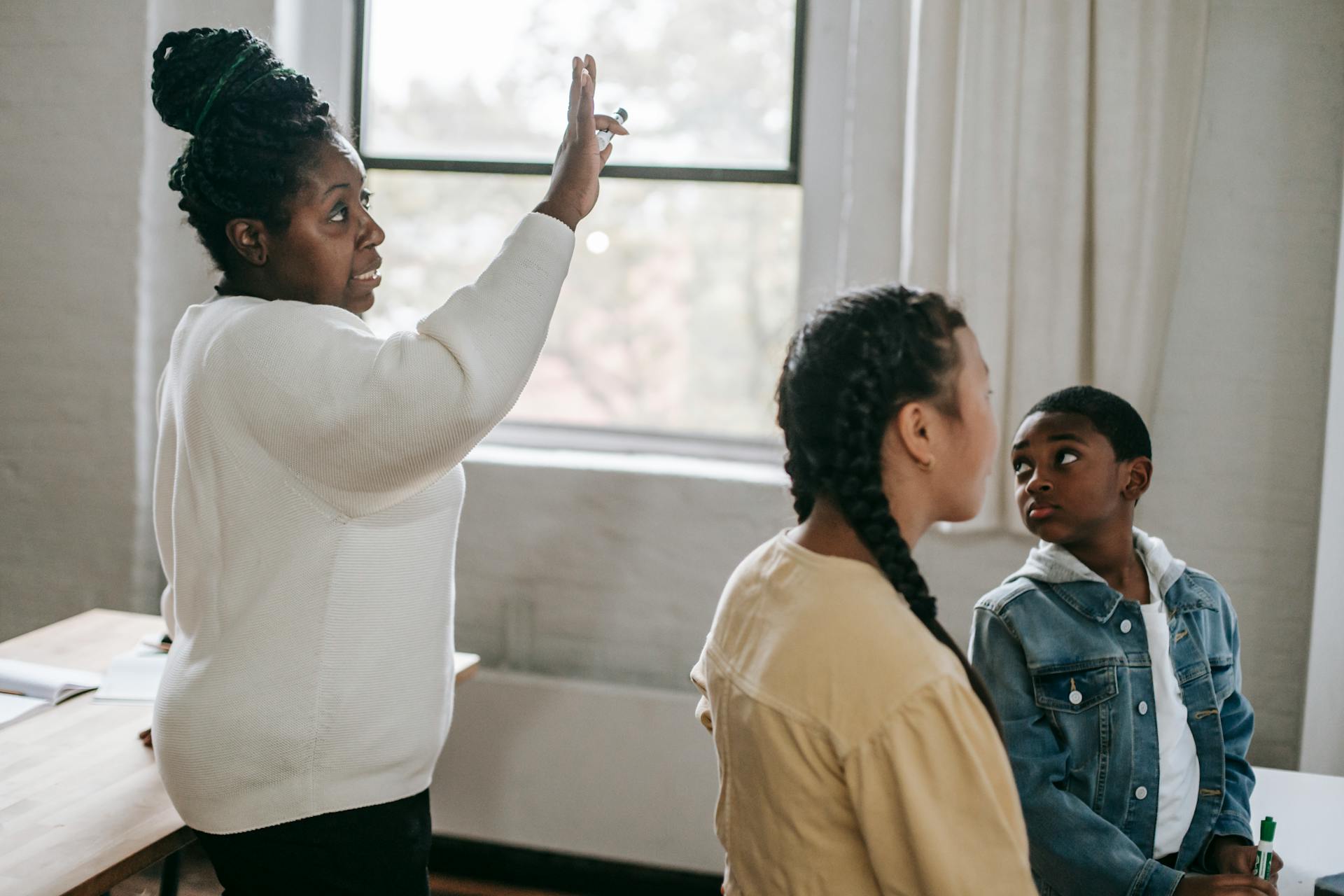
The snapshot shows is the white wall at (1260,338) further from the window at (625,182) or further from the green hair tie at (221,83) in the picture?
the green hair tie at (221,83)

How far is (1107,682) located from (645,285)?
1648mm

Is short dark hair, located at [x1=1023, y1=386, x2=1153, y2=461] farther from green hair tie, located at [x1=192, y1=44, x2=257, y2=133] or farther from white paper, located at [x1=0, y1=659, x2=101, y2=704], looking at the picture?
white paper, located at [x1=0, y1=659, x2=101, y2=704]

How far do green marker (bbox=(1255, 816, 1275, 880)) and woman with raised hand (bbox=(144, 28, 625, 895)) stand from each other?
0.99m

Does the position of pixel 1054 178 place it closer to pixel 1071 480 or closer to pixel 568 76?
pixel 1071 480

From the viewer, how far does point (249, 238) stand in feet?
4.05

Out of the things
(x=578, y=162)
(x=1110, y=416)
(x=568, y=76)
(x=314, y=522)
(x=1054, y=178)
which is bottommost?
(x=314, y=522)

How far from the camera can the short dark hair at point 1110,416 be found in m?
1.50

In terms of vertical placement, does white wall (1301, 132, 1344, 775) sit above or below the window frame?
below

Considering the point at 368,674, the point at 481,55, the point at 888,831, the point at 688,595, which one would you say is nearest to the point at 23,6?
the point at 481,55

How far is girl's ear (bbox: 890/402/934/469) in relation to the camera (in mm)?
1019

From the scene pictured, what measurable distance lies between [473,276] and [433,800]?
1303 millimetres

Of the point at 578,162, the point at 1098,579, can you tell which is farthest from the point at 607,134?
the point at 1098,579

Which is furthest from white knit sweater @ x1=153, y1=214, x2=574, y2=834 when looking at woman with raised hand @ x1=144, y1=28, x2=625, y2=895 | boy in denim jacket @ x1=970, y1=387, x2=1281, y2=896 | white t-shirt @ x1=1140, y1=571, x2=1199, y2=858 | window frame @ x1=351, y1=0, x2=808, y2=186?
window frame @ x1=351, y1=0, x2=808, y2=186

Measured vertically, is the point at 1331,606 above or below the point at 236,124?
below
